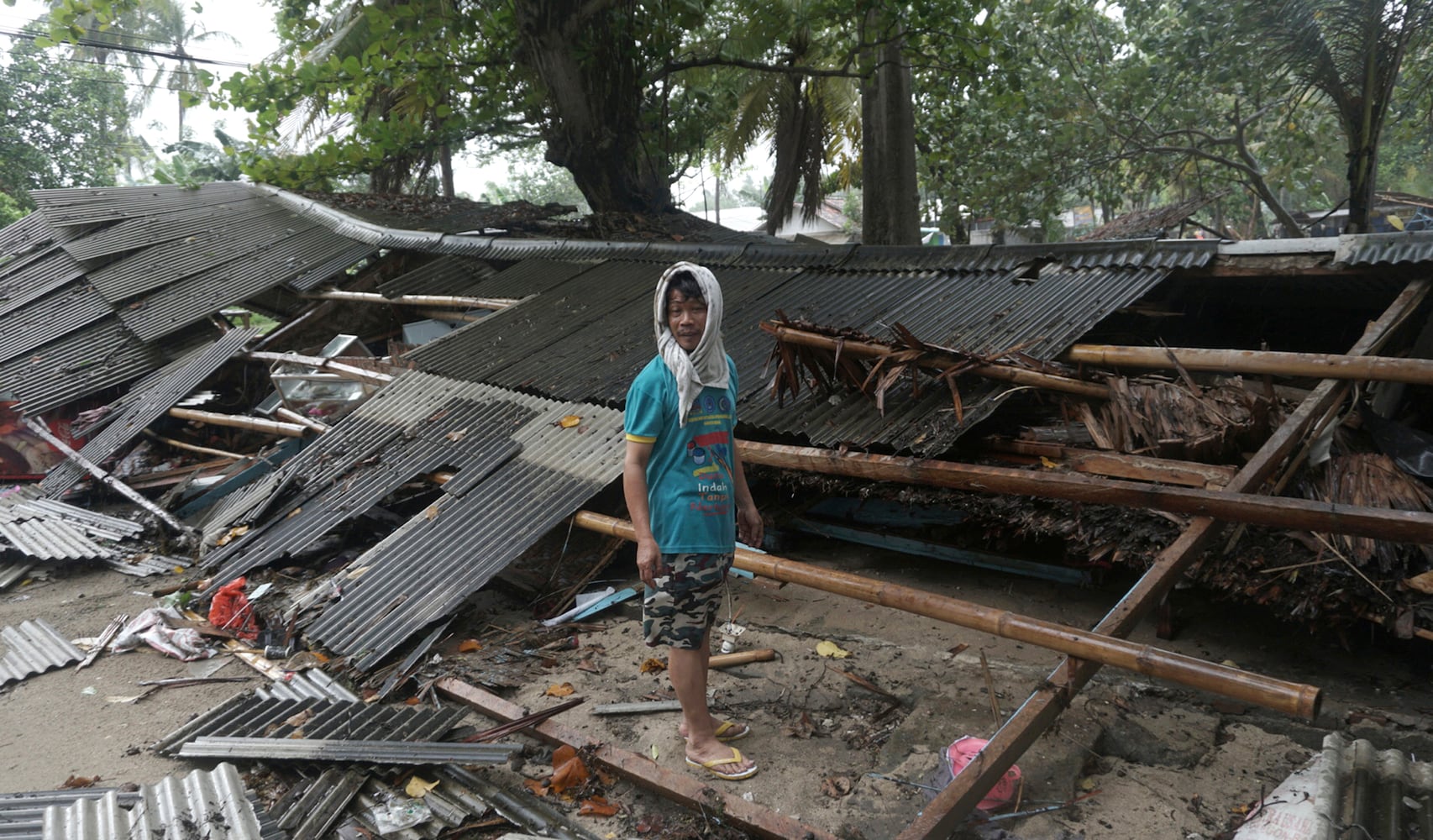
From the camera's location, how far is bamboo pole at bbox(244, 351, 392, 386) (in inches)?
283

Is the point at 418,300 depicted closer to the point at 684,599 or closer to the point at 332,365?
the point at 332,365

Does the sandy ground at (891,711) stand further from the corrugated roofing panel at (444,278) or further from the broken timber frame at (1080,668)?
the corrugated roofing panel at (444,278)

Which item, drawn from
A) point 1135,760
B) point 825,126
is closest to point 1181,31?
point 825,126

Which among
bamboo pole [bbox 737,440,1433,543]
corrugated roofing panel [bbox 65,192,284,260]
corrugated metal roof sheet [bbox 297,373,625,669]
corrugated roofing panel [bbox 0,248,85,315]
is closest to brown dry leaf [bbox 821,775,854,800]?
bamboo pole [bbox 737,440,1433,543]

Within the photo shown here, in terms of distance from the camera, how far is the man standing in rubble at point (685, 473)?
9.36 ft

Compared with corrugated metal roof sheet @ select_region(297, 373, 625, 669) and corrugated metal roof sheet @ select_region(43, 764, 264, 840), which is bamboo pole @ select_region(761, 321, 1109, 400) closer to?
corrugated metal roof sheet @ select_region(297, 373, 625, 669)

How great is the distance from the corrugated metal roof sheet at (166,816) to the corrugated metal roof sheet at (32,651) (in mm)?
2209

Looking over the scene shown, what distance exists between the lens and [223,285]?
393 inches

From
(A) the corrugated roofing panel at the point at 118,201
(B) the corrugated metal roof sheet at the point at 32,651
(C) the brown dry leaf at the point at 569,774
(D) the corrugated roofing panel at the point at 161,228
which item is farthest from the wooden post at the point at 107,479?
(C) the brown dry leaf at the point at 569,774

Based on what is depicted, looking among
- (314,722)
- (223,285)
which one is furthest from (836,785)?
(223,285)

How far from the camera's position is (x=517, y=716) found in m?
3.50

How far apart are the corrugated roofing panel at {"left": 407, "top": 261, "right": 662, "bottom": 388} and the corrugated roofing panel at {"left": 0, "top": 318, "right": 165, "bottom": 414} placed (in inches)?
169

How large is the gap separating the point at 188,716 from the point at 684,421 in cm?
290

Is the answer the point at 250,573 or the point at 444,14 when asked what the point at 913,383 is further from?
the point at 444,14
